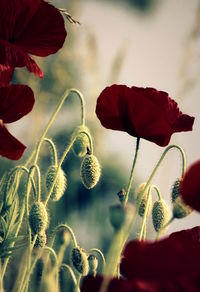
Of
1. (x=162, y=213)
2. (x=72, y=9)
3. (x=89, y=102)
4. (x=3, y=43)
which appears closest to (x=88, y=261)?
(x=162, y=213)

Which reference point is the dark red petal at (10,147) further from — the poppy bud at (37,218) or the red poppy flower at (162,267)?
the red poppy flower at (162,267)

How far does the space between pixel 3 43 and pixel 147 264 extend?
0.23 m

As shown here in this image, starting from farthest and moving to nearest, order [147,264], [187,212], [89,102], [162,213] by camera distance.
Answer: [89,102] < [162,213] < [187,212] < [147,264]

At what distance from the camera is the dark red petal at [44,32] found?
1.63 feet

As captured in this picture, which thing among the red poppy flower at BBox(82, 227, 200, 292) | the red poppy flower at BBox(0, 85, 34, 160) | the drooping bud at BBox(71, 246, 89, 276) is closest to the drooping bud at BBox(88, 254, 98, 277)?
the drooping bud at BBox(71, 246, 89, 276)

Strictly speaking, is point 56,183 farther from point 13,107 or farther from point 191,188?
point 191,188

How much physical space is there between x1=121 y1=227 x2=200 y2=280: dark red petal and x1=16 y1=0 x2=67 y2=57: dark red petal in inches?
9.6

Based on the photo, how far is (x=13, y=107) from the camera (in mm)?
493

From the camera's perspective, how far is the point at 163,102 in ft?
1.68

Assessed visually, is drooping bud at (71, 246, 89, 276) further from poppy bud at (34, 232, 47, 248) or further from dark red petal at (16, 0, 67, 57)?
dark red petal at (16, 0, 67, 57)

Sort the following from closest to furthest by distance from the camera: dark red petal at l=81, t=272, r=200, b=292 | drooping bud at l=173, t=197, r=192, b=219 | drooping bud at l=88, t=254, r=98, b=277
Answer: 1. dark red petal at l=81, t=272, r=200, b=292
2. drooping bud at l=173, t=197, r=192, b=219
3. drooping bud at l=88, t=254, r=98, b=277

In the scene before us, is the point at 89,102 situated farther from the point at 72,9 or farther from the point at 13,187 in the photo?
the point at 13,187

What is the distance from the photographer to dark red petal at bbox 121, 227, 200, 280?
0.28 meters

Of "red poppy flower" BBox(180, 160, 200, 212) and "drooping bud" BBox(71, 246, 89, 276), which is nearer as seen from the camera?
"red poppy flower" BBox(180, 160, 200, 212)
